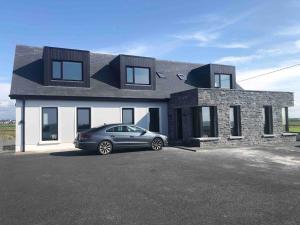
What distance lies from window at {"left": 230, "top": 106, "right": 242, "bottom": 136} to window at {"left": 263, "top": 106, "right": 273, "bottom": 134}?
2.57 m

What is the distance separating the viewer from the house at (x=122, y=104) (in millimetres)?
17047

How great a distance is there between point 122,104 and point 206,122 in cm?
569

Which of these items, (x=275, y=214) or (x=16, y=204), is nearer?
(x=275, y=214)

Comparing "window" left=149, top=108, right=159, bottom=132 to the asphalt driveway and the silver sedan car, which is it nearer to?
the silver sedan car

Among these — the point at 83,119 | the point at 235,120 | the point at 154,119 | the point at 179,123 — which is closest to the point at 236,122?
the point at 235,120

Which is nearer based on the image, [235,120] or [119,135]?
[119,135]

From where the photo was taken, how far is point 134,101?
19.7 meters

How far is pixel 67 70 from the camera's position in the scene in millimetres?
19016

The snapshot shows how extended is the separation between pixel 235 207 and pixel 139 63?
16956 millimetres

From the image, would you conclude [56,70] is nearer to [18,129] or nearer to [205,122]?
[18,129]

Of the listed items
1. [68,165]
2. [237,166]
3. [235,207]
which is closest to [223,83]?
[237,166]

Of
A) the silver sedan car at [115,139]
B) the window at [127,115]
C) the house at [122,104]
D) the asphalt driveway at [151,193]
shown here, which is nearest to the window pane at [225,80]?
the house at [122,104]

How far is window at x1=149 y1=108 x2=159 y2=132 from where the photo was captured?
20.4m

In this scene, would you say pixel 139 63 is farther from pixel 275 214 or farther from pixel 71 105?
pixel 275 214
